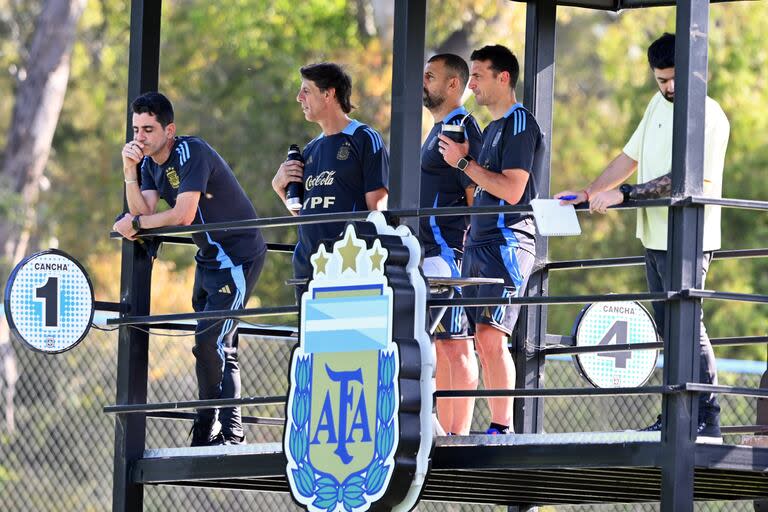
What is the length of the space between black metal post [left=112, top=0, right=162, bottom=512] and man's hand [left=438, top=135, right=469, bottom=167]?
1.75m

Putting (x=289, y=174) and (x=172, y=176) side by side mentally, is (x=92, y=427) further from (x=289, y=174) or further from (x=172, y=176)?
(x=289, y=174)

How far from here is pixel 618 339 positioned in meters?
9.94

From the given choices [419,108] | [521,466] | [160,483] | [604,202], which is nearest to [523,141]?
[419,108]

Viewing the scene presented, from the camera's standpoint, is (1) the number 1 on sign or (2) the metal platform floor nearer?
(2) the metal platform floor

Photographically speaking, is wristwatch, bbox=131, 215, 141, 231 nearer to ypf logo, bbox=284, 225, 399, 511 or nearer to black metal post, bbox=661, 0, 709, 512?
ypf logo, bbox=284, 225, 399, 511

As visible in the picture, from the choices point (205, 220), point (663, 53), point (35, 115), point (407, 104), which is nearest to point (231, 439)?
point (205, 220)

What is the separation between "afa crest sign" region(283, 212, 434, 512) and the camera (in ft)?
24.5

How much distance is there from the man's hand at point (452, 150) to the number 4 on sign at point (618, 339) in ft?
6.96

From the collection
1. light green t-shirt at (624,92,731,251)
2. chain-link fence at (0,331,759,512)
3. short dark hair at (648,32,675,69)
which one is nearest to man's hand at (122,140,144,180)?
light green t-shirt at (624,92,731,251)

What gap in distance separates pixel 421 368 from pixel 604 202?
1.07 metres

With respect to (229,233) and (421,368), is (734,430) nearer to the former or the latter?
(421,368)

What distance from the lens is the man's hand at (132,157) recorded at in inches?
343

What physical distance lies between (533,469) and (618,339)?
8.29 ft

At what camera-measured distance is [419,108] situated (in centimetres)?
798
